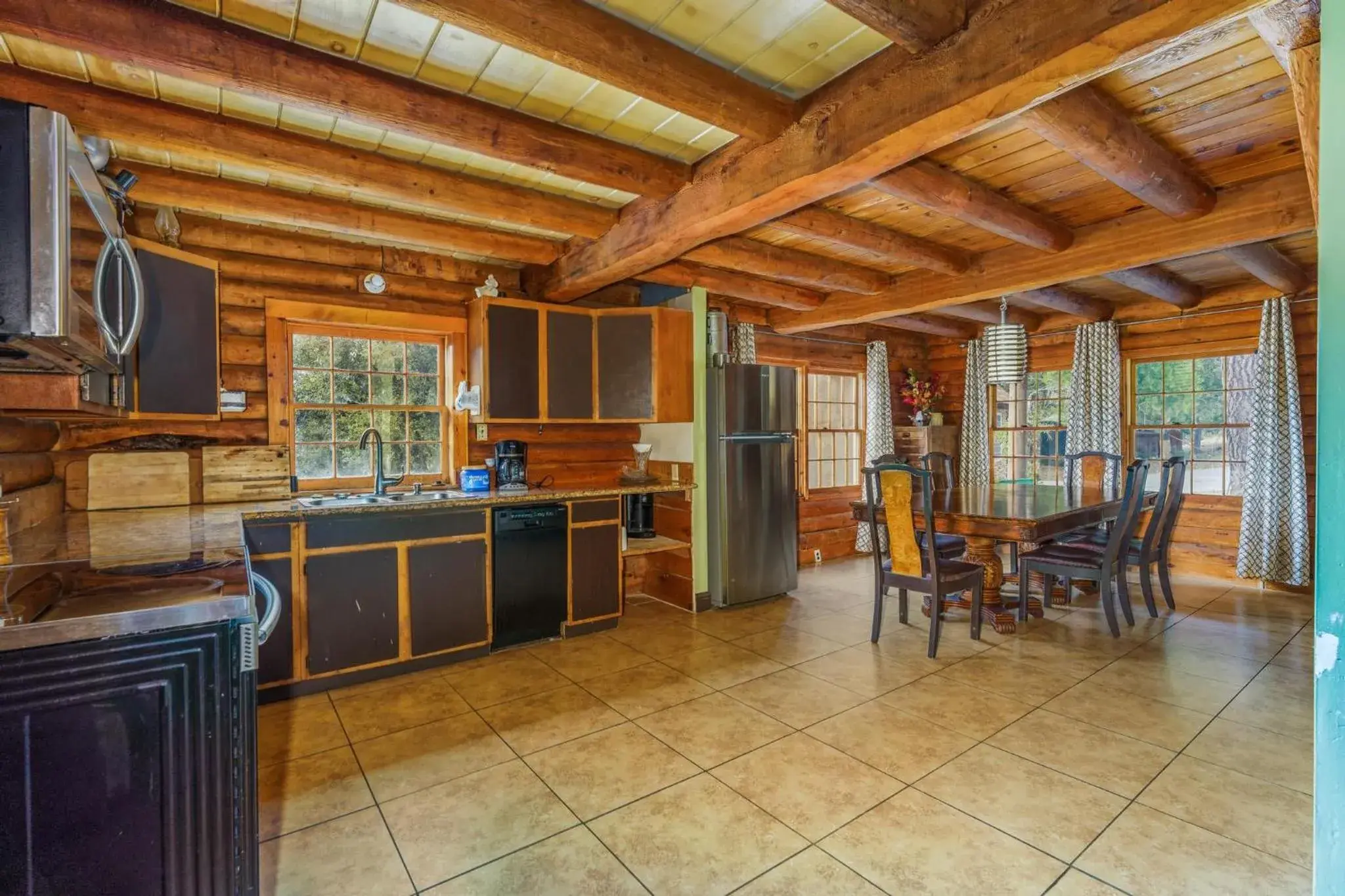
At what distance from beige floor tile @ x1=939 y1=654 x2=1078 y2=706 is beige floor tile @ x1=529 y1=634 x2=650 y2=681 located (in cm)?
169

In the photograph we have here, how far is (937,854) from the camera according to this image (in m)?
1.88

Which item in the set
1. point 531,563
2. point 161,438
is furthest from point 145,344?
point 531,563

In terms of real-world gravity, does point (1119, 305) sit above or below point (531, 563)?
above

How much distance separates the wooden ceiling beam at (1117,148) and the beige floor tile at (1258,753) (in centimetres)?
237

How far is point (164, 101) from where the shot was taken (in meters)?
2.30

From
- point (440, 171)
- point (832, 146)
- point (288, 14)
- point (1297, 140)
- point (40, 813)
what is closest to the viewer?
point (40, 813)

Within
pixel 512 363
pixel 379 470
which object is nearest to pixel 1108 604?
pixel 512 363

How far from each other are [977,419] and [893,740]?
4978 millimetres

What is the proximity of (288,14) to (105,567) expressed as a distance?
1.64 metres

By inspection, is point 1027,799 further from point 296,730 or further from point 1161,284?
point 1161,284

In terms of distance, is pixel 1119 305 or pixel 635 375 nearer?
pixel 635 375

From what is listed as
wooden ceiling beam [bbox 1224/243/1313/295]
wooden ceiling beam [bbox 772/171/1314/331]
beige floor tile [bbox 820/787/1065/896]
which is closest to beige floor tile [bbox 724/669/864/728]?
beige floor tile [bbox 820/787/1065/896]

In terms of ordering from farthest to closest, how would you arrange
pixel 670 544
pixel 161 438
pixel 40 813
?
pixel 670 544
pixel 161 438
pixel 40 813

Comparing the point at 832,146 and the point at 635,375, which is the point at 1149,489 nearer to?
the point at 635,375
